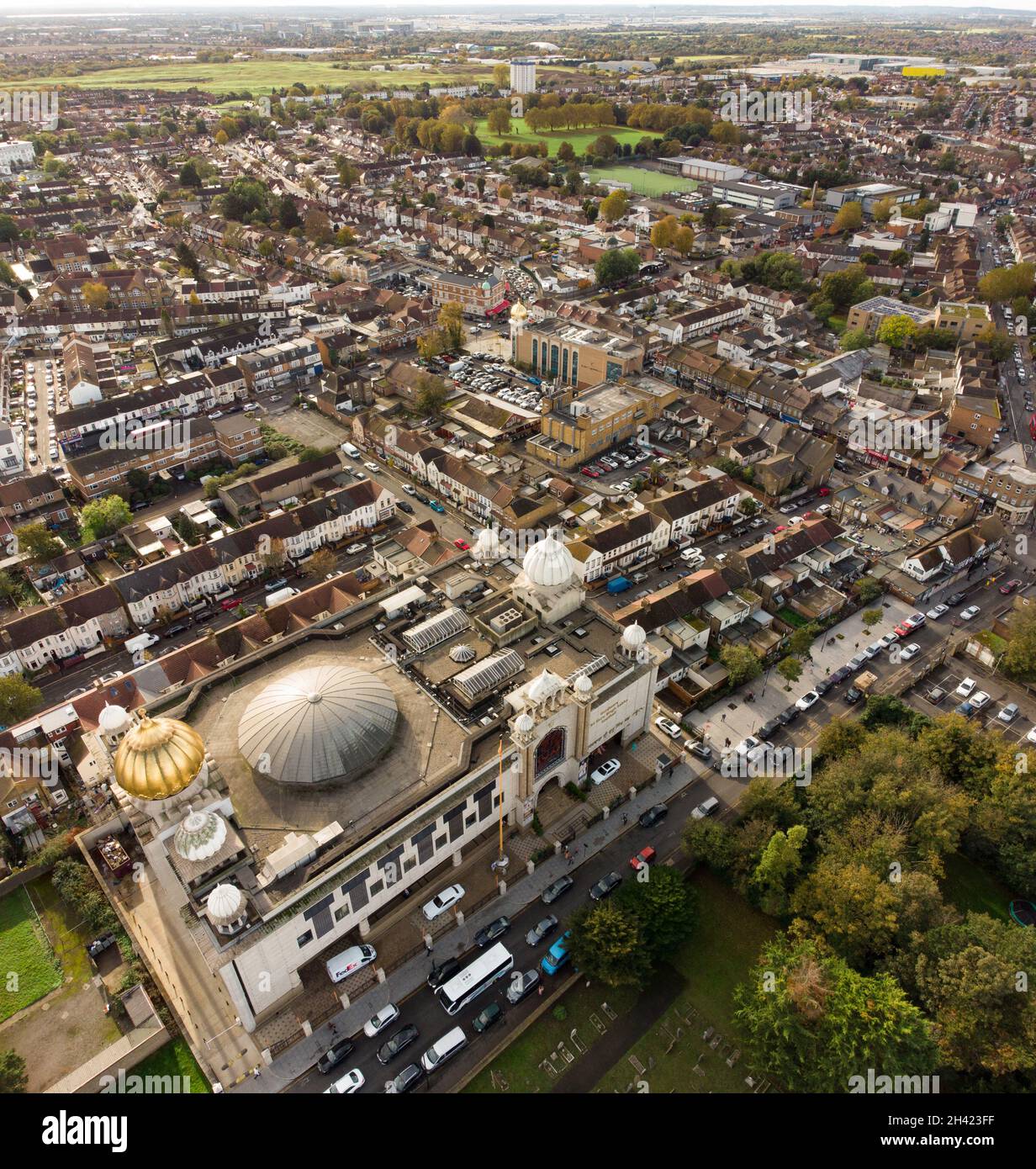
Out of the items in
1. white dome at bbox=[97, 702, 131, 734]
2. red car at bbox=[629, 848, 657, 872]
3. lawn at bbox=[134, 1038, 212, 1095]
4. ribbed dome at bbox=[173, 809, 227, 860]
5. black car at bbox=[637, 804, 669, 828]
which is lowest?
lawn at bbox=[134, 1038, 212, 1095]

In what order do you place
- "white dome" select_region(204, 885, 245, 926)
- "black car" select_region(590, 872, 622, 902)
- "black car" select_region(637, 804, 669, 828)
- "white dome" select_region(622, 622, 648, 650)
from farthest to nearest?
"white dome" select_region(622, 622, 648, 650)
"black car" select_region(637, 804, 669, 828)
"black car" select_region(590, 872, 622, 902)
"white dome" select_region(204, 885, 245, 926)

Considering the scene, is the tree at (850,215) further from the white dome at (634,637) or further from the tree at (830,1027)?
the tree at (830,1027)

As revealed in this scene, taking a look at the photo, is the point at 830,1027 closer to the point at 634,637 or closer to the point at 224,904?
the point at 634,637

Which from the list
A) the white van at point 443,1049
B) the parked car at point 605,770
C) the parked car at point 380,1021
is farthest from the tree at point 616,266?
the white van at point 443,1049

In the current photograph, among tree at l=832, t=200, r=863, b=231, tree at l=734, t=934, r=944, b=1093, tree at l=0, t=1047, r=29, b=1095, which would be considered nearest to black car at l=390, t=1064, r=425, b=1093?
tree at l=734, t=934, r=944, b=1093

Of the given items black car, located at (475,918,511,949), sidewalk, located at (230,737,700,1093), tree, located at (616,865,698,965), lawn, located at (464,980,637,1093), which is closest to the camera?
lawn, located at (464,980,637,1093)

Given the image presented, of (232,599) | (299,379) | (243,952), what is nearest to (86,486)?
(232,599)

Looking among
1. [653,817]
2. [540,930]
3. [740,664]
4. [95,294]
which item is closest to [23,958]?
[540,930]

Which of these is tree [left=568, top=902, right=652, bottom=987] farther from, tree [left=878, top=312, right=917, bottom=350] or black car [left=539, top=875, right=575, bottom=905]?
tree [left=878, top=312, right=917, bottom=350]
